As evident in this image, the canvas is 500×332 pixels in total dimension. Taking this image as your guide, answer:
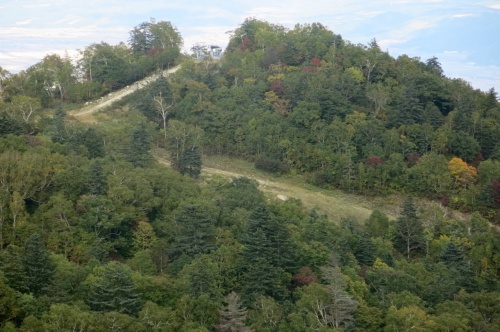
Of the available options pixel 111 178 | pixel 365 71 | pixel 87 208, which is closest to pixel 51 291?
pixel 87 208

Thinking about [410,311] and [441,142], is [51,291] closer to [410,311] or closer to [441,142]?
[410,311]

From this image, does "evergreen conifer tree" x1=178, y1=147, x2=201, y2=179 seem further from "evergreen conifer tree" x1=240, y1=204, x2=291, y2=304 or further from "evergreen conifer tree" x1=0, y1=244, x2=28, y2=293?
"evergreen conifer tree" x1=0, y1=244, x2=28, y2=293

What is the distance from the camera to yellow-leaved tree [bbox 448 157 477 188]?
33.6 m

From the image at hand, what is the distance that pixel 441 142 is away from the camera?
117 feet

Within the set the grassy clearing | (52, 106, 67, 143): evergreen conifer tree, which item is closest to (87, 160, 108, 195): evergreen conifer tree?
(52, 106, 67, 143): evergreen conifer tree

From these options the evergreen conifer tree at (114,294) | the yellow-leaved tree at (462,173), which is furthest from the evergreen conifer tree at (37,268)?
the yellow-leaved tree at (462,173)

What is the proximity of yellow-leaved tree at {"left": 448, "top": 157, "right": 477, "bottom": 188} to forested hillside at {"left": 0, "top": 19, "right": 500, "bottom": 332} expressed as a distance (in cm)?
11

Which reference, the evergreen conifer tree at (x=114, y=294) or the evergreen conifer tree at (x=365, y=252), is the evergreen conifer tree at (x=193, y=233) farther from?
the evergreen conifer tree at (x=365, y=252)

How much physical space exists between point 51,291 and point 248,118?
74.9 feet

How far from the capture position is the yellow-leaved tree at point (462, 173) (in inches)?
1321

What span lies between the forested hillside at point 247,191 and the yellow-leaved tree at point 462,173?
0.36ft

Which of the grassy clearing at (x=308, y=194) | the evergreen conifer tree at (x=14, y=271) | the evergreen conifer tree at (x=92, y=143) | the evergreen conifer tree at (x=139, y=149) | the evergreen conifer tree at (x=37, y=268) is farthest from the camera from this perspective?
the grassy clearing at (x=308, y=194)

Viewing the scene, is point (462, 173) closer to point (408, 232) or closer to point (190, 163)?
point (408, 232)

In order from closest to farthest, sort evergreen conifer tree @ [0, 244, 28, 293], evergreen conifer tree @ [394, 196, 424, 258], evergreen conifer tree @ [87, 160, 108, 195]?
evergreen conifer tree @ [0, 244, 28, 293] < evergreen conifer tree @ [87, 160, 108, 195] < evergreen conifer tree @ [394, 196, 424, 258]
